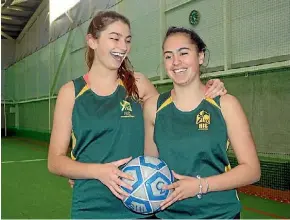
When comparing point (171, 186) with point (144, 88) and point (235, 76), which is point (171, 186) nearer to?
point (144, 88)

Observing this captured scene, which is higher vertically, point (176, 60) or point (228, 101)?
point (176, 60)

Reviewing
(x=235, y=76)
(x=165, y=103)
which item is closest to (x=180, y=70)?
(x=165, y=103)

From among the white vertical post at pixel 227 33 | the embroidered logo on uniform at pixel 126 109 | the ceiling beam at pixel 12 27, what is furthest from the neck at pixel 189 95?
the ceiling beam at pixel 12 27

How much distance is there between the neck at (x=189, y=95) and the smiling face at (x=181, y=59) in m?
0.04

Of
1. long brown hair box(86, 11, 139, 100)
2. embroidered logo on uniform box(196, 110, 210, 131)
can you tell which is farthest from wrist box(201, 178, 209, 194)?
long brown hair box(86, 11, 139, 100)

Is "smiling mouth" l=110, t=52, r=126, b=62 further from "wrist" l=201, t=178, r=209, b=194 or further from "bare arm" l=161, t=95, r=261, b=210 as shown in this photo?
"wrist" l=201, t=178, r=209, b=194

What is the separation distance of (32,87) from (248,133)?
1792 cm

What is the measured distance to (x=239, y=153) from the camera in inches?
68.5

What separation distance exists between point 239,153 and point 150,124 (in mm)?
470

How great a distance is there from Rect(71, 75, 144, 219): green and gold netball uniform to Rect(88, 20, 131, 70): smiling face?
8.8 inches

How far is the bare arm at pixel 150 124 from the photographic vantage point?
193 centimetres

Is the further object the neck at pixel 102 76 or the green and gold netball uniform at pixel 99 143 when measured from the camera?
the neck at pixel 102 76

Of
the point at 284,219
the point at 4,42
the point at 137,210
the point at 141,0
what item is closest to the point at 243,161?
the point at 137,210

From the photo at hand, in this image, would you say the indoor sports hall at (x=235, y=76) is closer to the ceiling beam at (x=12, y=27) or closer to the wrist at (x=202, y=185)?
the wrist at (x=202, y=185)
